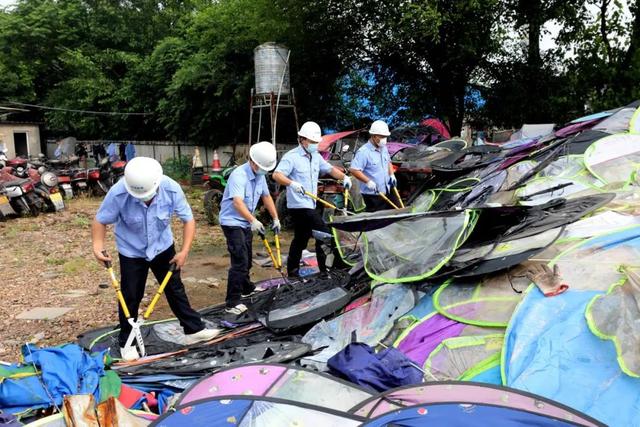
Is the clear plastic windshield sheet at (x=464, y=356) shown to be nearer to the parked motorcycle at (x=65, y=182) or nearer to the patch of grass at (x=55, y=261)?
the patch of grass at (x=55, y=261)

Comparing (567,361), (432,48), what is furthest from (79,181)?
(567,361)

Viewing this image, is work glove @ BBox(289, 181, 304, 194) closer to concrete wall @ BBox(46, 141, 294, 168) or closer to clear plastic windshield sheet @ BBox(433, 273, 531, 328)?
clear plastic windshield sheet @ BBox(433, 273, 531, 328)

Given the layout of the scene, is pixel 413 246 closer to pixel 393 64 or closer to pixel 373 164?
pixel 373 164

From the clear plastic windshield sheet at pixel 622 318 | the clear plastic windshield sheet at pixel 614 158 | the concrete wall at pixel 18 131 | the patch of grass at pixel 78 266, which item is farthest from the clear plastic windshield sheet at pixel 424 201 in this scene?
the concrete wall at pixel 18 131

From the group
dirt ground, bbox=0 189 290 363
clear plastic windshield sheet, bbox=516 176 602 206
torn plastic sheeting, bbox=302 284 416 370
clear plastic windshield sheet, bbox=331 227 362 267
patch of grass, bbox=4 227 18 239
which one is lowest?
dirt ground, bbox=0 189 290 363

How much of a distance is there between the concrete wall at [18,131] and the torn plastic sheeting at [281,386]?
64.8 ft

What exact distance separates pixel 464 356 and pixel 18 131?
2159cm

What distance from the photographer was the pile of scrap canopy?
2084 millimetres

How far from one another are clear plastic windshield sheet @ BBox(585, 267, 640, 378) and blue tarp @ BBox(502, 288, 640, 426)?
0.15ft

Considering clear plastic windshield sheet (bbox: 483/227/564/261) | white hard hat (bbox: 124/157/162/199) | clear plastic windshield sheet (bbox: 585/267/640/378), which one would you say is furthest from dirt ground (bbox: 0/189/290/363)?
clear plastic windshield sheet (bbox: 585/267/640/378)

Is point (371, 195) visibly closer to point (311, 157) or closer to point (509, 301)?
point (311, 157)

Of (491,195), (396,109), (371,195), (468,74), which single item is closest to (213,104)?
(396,109)

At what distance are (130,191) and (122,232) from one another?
1.14 ft

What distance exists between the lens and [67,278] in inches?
249
